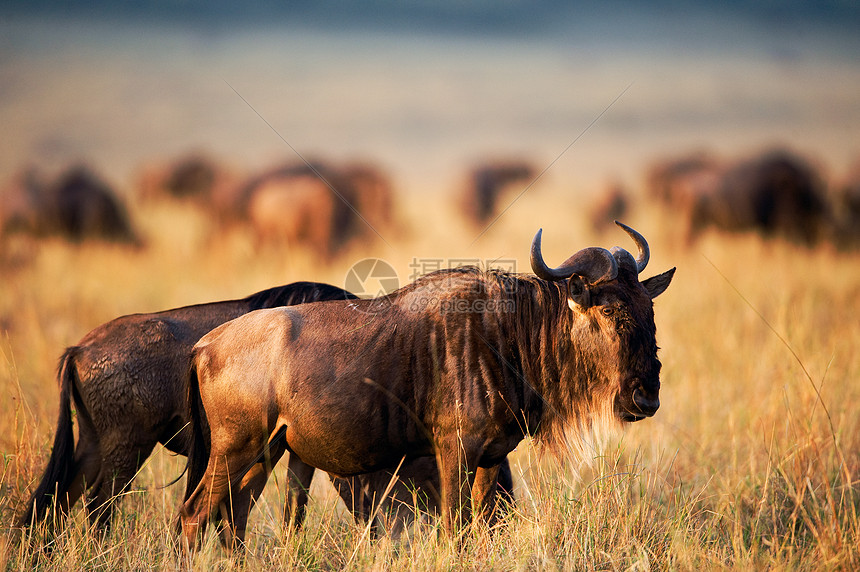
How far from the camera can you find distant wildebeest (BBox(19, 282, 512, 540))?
14.6 feet

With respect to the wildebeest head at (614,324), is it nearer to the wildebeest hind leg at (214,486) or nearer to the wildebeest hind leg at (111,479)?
the wildebeest hind leg at (214,486)

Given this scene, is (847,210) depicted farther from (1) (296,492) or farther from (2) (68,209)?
(1) (296,492)

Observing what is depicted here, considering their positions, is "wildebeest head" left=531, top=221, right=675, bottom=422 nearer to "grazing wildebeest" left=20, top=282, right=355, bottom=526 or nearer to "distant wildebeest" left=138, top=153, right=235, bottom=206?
"grazing wildebeest" left=20, top=282, right=355, bottom=526

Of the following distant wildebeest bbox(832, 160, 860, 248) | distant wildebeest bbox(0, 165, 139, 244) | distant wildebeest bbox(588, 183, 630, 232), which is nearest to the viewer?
distant wildebeest bbox(0, 165, 139, 244)

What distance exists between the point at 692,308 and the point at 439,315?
7622mm

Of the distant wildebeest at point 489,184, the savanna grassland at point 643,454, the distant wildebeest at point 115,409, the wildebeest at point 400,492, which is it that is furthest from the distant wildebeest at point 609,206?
the distant wildebeest at point 115,409

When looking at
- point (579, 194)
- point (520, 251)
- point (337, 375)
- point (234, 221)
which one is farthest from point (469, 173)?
point (337, 375)

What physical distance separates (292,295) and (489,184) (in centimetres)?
2582

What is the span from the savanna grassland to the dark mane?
1229 millimetres

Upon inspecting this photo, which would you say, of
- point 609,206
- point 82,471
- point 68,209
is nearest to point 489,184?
point 609,206

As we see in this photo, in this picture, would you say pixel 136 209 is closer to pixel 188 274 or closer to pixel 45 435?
pixel 188 274

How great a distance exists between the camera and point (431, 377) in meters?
4.11

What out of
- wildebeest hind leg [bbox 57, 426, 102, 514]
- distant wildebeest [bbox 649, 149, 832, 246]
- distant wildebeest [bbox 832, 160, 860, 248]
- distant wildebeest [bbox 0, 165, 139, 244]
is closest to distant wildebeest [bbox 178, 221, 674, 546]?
wildebeest hind leg [bbox 57, 426, 102, 514]

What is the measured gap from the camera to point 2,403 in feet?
21.5
